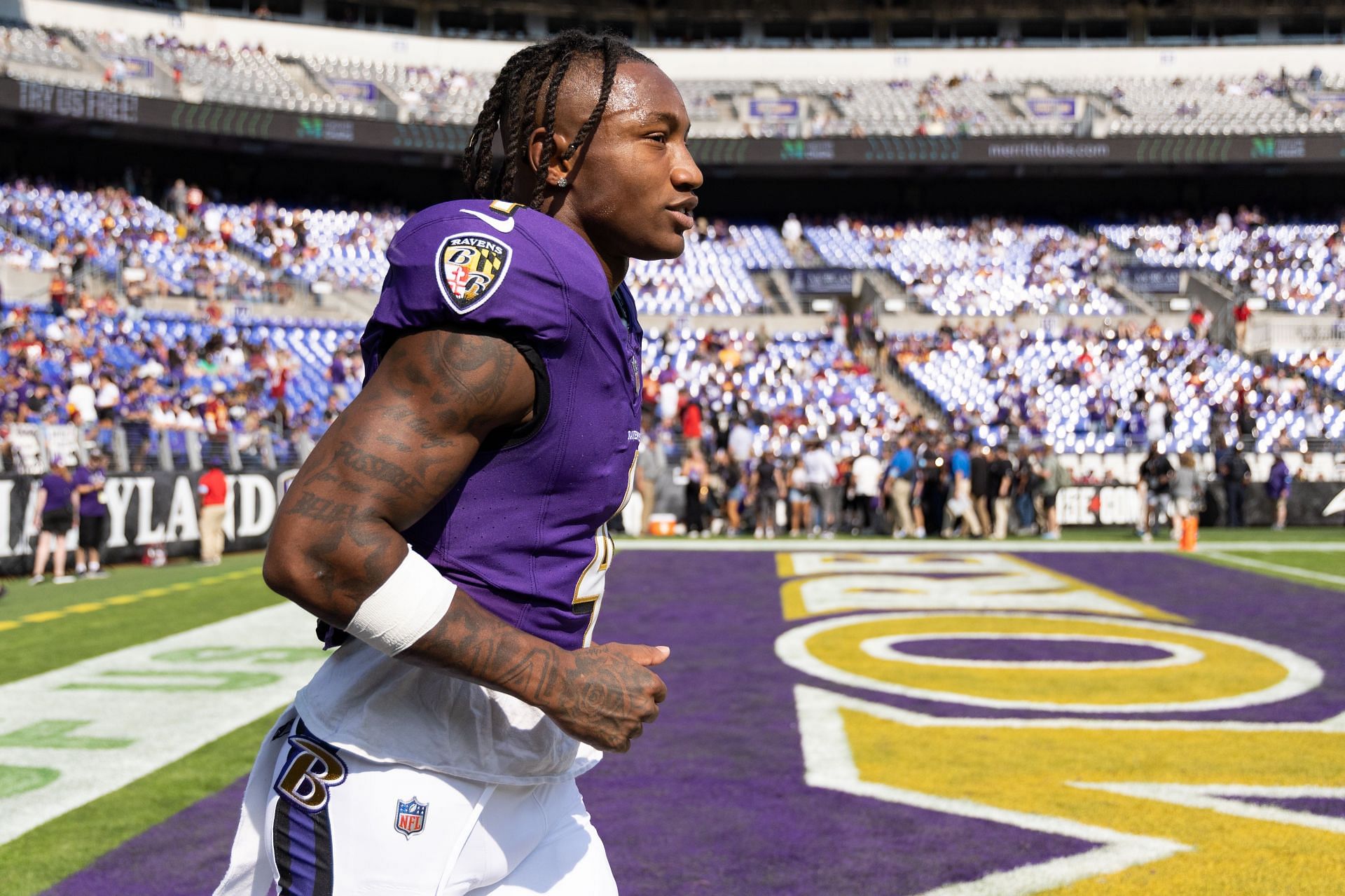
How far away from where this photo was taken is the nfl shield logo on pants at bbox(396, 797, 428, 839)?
171 centimetres

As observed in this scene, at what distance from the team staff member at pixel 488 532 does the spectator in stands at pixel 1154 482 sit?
18.1m

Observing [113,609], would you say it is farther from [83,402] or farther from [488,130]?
[488,130]

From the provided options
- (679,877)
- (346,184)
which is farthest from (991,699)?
(346,184)

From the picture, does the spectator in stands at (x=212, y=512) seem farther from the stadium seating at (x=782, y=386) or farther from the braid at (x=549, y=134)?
the braid at (x=549, y=134)

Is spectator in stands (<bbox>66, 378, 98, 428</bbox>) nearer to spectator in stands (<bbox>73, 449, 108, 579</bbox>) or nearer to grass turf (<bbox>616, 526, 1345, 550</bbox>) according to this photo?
spectator in stands (<bbox>73, 449, 108, 579</bbox>)

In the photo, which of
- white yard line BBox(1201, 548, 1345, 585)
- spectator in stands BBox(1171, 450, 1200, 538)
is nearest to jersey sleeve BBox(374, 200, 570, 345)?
white yard line BBox(1201, 548, 1345, 585)

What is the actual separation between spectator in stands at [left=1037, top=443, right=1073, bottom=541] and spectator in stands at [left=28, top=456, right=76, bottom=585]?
13615mm

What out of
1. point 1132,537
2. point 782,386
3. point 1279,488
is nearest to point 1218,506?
point 1279,488

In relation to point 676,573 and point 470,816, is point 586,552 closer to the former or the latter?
point 470,816

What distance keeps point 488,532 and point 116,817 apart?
377 cm

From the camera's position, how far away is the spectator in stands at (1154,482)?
61.2ft

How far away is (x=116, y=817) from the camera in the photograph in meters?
4.75

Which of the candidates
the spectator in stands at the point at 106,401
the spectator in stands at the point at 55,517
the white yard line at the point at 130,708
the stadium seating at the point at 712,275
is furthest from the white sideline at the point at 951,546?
the stadium seating at the point at 712,275

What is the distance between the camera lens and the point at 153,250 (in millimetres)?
30031
